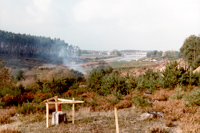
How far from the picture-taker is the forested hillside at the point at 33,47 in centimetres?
6076

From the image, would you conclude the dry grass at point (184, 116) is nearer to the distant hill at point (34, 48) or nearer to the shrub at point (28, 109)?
the shrub at point (28, 109)

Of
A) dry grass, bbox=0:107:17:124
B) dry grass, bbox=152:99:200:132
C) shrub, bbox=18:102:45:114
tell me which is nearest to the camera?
dry grass, bbox=152:99:200:132

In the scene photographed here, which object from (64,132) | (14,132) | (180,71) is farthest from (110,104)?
(180,71)

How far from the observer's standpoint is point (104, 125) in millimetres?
6961

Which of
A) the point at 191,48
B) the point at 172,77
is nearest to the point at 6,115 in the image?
the point at 172,77

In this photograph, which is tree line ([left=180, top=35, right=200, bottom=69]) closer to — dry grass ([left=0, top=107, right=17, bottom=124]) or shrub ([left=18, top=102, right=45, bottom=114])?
shrub ([left=18, top=102, right=45, bottom=114])

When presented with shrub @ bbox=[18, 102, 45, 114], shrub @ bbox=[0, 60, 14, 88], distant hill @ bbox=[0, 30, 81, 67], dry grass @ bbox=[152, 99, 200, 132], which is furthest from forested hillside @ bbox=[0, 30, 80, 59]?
dry grass @ bbox=[152, 99, 200, 132]

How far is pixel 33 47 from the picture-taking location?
215ft

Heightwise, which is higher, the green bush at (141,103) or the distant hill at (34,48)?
the distant hill at (34,48)

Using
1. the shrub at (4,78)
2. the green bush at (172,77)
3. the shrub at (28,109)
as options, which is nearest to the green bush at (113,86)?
the green bush at (172,77)

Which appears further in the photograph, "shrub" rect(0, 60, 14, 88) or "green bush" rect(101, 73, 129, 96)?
"shrub" rect(0, 60, 14, 88)

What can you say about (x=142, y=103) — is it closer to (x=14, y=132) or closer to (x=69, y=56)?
(x=14, y=132)

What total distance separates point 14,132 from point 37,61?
53692 mm

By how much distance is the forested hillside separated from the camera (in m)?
60.8
